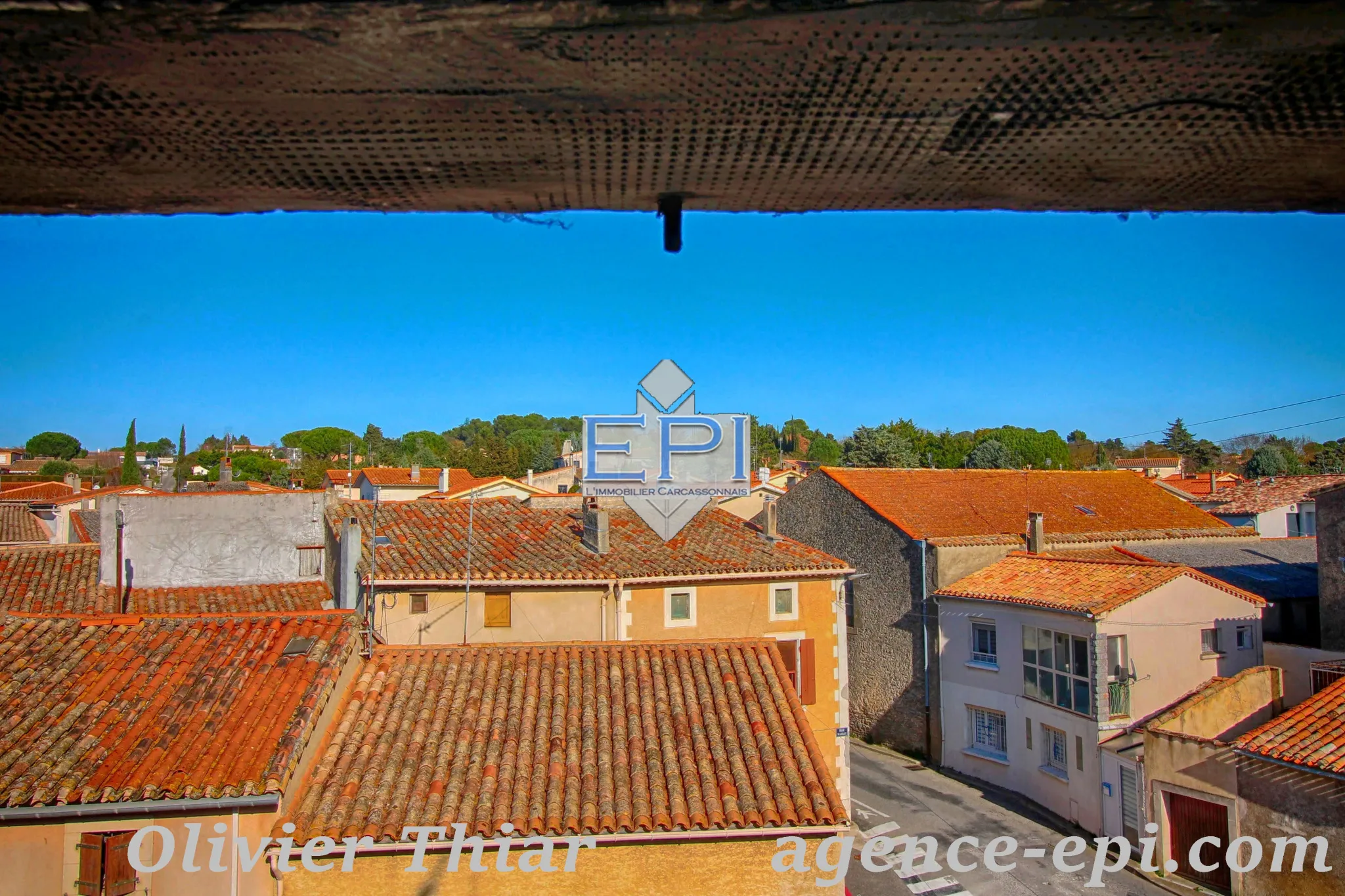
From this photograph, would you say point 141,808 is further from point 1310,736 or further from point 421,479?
point 421,479

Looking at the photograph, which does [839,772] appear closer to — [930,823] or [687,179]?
[930,823]

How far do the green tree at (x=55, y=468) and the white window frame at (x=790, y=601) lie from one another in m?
77.3

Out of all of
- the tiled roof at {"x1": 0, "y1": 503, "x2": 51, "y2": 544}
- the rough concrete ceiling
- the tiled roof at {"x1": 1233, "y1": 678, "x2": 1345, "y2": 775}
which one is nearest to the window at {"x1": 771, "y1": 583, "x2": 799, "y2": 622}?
the tiled roof at {"x1": 1233, "y1": 678, "x2": 1345, "y2": 775}

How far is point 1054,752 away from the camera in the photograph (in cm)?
1767

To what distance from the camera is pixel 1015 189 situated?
1845 mm

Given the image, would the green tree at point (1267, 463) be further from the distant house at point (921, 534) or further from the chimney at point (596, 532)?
the chimney at point (596, 532)

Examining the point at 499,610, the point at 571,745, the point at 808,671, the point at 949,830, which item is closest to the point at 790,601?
the point at 808,671

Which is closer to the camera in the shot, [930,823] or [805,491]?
[930,823]

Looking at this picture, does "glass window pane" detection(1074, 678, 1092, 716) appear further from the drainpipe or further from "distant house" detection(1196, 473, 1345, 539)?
"distant house" detection(1196, 473, 1345, 539)

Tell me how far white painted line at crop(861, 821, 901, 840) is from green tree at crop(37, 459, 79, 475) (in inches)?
3083

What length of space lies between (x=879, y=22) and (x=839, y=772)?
1577 centimetres

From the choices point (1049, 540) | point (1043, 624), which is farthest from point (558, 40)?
point (1049, 540)

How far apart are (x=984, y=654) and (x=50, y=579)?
19.3m

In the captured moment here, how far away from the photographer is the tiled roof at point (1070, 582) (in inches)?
653
